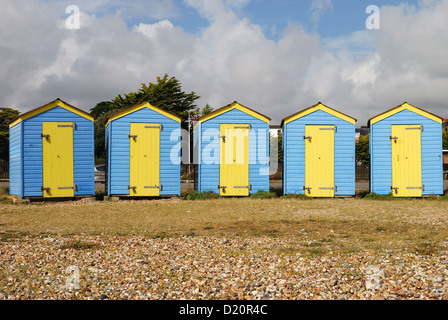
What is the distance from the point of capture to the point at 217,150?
14.4 meters

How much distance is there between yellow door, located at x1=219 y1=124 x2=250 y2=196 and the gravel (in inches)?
304

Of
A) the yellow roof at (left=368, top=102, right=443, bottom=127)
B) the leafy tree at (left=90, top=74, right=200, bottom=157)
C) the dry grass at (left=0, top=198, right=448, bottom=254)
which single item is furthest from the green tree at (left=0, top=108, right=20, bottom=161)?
the yellow roof at (left=368, top=102, right=443, bottom=127)

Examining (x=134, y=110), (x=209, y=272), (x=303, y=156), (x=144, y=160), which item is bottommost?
(x=209, y=272)

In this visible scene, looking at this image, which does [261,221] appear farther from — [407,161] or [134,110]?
[407,161]

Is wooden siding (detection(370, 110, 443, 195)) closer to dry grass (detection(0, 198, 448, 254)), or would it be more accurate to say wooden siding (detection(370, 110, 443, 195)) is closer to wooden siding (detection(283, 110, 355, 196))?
wooden siding (detection(283, 110, 355, 196))

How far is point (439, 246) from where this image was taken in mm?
6441

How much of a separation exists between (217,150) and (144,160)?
7.97 ft

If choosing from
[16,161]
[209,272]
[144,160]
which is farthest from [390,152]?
[16,161]

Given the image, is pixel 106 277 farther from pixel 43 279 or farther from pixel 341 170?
pixel 341 170

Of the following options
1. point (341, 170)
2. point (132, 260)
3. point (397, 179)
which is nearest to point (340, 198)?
point (341, 170)

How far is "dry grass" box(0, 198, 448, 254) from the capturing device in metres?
7.29

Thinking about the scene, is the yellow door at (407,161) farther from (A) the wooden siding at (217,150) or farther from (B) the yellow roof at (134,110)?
(B) the yellow roof at (134,110)

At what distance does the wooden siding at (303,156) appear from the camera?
14.6 metres

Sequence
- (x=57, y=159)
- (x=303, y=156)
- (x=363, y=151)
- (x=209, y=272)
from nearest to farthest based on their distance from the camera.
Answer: (x=209, y=272), (x=57, y=159), (x=303, y=156), (x=363, y=151)
